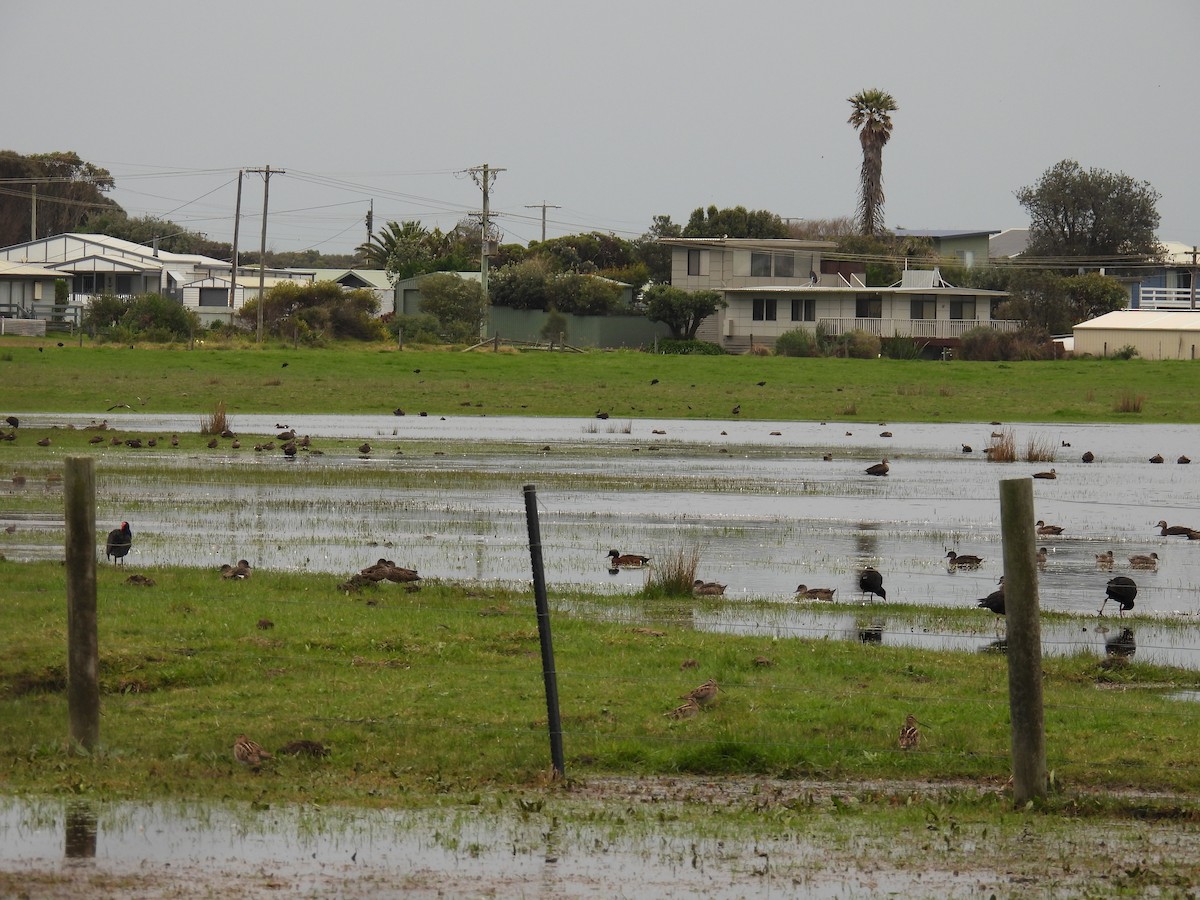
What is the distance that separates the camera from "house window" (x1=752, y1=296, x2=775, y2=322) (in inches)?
3270

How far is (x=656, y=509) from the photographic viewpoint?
2341cm

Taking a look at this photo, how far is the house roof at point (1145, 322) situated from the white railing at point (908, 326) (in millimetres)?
4066

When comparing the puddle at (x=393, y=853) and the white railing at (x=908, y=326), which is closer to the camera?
the puddle at (x=393, y=853)

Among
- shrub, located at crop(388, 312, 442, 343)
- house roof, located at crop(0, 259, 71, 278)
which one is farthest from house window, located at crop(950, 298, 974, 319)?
house roof, located at crop(0, 259, 71, 278)

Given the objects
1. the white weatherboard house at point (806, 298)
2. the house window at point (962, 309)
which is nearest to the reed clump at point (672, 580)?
the white weatherboard house at point (806, 298)

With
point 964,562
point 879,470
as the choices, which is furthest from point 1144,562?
point 879,470

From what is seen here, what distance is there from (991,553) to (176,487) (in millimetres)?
12695

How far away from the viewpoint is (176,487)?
24469 mm

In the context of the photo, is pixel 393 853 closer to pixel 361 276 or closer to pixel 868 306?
pixel 868 306

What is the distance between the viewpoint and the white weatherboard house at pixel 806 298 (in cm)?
8038

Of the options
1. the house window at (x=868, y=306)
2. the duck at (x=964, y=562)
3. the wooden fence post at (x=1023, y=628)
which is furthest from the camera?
the house window at (x=868, y=306)

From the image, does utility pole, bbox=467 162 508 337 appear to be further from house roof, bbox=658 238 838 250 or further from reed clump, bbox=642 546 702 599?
reed clump, bbox=642 546 702 599

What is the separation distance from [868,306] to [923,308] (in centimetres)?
287

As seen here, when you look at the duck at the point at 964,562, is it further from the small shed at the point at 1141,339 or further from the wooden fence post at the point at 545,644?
the small shed at the point at 1141,339
